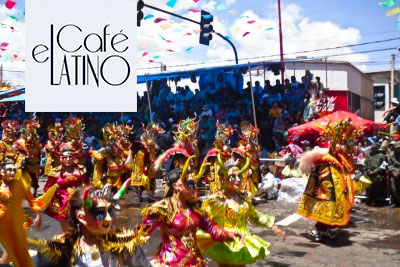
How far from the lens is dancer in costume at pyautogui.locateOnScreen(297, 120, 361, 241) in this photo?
7.50 meters

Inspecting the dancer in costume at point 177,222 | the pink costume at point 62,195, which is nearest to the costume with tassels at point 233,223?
the dancer in costume at point 177,222

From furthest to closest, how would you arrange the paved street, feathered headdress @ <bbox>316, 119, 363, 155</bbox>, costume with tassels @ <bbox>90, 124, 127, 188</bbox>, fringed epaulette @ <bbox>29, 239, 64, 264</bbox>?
costume with tassels @ <bbox>90, 124, 127, 188</bbox> < feathered headdress @ <bbox>316, 119, 363, 155</bbox> < the paved street < fringed epaulette @ <bbox>29, 239, 64, 264</bbox>

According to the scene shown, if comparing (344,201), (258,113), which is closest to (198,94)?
(258,113)

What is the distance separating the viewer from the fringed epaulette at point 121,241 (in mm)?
3367

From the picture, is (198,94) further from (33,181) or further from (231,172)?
(231,172)

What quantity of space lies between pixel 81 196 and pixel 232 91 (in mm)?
13111

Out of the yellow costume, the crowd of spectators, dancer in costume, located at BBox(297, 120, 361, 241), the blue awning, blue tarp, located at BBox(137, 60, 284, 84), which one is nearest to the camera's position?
the yellow costume

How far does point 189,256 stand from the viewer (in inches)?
154

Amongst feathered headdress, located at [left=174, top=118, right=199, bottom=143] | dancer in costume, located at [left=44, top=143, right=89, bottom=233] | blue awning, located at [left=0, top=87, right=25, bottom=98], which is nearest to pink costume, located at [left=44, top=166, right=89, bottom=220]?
dancer in costume, located at [left=44, top=143, right=89, bottom=233]

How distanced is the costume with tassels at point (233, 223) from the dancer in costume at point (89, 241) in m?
1.38

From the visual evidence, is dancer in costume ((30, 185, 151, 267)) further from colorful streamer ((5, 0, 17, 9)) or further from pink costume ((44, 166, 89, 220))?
colorful streamer ((5, 0, 17, 9))

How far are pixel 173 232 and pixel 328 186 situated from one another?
4226 mm

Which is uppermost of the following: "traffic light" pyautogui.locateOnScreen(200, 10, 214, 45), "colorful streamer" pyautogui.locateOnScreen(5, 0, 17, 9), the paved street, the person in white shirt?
"colorful streamer" pyautogui.locateOnScreen(5, 0, 17, 9)

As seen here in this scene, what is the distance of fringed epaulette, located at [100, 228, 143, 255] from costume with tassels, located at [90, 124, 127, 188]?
8353mm
